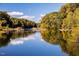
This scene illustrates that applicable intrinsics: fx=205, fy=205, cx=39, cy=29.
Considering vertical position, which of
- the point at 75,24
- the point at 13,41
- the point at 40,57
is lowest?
the point at 40,57

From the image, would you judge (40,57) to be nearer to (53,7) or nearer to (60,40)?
(60,40)

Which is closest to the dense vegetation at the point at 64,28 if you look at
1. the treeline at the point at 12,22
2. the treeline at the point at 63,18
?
the treeline at the point at 63,18

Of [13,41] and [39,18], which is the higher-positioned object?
[39,18]

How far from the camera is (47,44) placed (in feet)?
6.29

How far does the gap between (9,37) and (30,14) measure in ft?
0.96

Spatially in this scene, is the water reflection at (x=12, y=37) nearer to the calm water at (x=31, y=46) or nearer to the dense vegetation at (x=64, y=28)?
the calm water at (x=31, y=46)

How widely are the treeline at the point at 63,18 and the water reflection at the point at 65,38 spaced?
5 cm

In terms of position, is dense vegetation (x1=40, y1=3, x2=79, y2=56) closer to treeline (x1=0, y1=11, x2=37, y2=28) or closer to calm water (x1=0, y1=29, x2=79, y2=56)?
calm water (x1=0, y1=29, x2=79, y2=56)

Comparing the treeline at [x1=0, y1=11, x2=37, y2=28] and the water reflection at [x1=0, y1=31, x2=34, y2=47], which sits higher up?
the treeline at [x1=0, y1=11, x2=37, y2=28]

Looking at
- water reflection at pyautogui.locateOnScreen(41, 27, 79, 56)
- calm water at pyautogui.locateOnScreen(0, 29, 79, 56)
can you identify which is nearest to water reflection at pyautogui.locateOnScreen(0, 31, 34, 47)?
calm water at pyautogui.locateOnScreen(0, 29, 79, 56)

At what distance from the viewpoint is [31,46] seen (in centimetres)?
191

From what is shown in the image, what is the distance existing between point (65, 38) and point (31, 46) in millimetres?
326

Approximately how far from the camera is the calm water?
1.89 metres

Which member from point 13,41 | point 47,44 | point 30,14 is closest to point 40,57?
point 47,44
